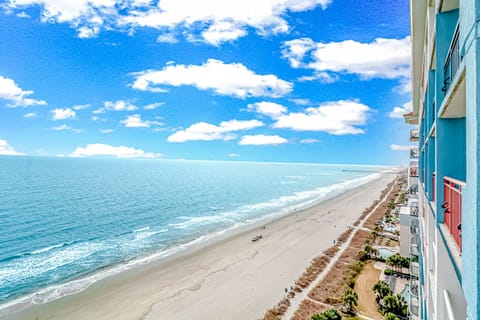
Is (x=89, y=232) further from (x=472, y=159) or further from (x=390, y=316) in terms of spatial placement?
(x=472, y=159)

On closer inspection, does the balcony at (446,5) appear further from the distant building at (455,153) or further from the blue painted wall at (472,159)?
the blue painted wall at (472,159)

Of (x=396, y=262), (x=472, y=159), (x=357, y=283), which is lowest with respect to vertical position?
(x=357, y=283)

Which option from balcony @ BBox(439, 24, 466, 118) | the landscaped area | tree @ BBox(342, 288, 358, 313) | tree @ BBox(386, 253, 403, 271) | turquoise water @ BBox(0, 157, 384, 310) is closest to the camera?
balcony @ BBox(439, 24, 466, 118)

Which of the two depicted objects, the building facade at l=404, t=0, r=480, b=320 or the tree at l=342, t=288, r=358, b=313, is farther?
the tree at l=342, t=288, r=358, b=313

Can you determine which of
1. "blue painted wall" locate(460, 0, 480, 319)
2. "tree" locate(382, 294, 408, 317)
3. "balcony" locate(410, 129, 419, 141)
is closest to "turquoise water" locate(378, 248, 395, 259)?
"tree" locate(382, 294, 408, 317)

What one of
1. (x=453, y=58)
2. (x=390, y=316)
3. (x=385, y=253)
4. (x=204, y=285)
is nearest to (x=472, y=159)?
(x=453, y=58)

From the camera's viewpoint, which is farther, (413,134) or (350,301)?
(413,134)

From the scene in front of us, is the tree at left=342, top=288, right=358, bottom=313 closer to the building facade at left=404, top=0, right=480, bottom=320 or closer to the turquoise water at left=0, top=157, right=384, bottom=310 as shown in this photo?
the building facade at left=404, top=0, right=480, bottom=320
